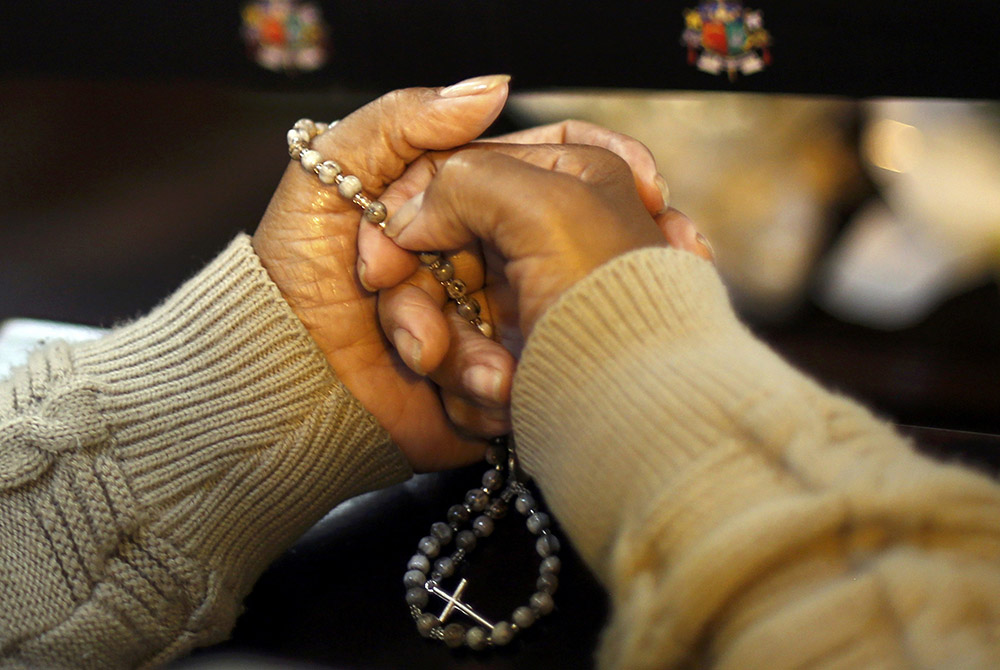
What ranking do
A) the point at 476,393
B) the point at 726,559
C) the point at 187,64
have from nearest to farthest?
the point at 726,559 → the point at 476,393 → the point at 187,64

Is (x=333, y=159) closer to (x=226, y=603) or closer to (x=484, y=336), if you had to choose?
(x=484, y=336)

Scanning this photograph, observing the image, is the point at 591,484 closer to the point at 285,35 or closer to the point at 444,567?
the point at 444,567

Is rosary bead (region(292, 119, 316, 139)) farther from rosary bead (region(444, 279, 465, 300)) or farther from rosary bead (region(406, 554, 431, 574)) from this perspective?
rosary bead (region(406, 554, 431, 574))

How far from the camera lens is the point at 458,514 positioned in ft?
2.17

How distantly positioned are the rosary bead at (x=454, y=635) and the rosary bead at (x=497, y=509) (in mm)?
113

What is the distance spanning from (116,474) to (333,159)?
294mm

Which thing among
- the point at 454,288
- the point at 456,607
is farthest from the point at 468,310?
the point at 456,607

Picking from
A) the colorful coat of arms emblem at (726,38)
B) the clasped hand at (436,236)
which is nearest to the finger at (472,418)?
the clasped hand at (436,236)

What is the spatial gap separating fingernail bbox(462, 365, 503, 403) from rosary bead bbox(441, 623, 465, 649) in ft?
0.55

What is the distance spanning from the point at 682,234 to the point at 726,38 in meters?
0.36

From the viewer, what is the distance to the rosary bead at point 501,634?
564mm

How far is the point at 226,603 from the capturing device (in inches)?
23.2

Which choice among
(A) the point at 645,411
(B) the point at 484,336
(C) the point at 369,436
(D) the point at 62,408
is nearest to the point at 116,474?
(D) the point at 62,408

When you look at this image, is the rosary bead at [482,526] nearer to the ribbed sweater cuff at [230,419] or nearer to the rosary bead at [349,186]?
the ribbed sweater cuff at [230,419]
